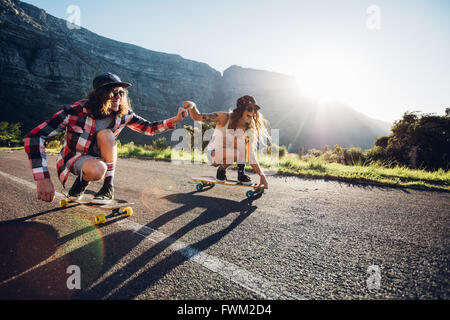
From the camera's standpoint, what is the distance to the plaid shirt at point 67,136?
173cm

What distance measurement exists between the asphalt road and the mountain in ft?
198

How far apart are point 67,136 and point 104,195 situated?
0.76 metres

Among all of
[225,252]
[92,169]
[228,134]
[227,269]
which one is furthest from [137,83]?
[227,269]

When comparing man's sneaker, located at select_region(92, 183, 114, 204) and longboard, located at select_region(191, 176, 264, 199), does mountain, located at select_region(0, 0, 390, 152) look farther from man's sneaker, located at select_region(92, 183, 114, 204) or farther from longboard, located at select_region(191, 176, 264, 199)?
man's sneaker, located at select_region(92, 183, 114, 204)

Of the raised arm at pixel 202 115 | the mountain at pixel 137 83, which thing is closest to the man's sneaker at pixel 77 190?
the raised arm at pixel 202 115

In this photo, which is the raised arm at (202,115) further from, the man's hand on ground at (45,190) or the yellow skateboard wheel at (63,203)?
the yellow skateboard wheel at (63,203)

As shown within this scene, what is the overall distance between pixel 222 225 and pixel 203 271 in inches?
31.0

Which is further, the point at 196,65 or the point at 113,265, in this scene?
the point at 196,65

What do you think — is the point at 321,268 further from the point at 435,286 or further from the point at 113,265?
the point at 113,265

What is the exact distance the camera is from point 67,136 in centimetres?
217

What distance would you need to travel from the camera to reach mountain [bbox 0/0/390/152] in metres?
54.3

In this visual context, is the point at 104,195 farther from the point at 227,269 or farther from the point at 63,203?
the point at 227,269

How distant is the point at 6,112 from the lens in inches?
1898

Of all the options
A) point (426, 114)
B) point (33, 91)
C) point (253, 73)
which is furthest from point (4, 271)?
point (253, 73)
